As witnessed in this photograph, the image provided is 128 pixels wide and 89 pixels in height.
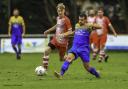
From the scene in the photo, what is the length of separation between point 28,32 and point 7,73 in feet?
81.4

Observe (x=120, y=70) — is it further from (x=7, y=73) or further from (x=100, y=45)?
(x=100, y=45)

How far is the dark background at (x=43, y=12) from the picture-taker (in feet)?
149

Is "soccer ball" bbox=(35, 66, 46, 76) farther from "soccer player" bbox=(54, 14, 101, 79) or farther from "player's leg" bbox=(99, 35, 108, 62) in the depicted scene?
"player's leg" bbox=(99, 35, 108, 62)

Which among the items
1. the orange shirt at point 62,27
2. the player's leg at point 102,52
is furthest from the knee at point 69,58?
the player's leg at point 102,52

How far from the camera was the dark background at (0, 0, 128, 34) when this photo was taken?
4553 cm

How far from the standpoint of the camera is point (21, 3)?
4678 centimetres

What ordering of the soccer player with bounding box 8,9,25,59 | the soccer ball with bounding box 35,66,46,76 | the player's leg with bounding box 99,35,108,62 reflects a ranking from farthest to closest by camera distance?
the soccer player with bounding box 8,9,25,59, the player's leg with bounding box 99,35,108,62, the soccer ball with bounding box 35,66,46,76

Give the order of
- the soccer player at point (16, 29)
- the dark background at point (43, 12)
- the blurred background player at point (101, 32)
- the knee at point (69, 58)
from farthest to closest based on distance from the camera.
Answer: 1. the dark background at point (43, 12)
2. the soccer player at point (16, 29)
3. the blurred background player at point (101, 32)
4. the knee at point (69, 58)

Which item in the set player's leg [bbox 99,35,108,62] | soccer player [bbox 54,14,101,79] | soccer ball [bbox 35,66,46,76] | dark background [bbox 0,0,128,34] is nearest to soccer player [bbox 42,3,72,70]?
soccer ball [bbox 35,66,46,76]

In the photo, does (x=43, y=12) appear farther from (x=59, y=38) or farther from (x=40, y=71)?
(x=40, y=71)

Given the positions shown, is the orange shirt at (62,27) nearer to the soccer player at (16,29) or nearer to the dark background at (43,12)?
the soccer player at (16,29)

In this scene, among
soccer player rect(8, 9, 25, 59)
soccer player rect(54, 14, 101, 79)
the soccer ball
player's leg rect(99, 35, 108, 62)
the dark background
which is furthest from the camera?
the dark background

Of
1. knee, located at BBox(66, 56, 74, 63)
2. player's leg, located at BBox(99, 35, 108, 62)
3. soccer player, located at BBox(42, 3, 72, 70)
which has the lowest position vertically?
player's leg, located at BBox(99, 35, 108, 62)

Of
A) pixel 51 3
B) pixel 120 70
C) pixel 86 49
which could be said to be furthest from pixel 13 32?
pixel 51 3
